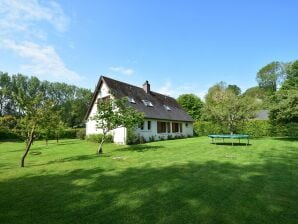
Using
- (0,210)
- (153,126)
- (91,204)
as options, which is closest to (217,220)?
(91,204)

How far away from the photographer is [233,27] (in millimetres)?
16562

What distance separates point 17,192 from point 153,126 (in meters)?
18.7

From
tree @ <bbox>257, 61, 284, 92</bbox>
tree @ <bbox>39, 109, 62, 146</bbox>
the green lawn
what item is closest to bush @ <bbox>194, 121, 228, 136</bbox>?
the green lawn

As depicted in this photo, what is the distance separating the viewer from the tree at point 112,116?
14305mm

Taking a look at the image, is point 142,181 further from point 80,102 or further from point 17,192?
point 80,102

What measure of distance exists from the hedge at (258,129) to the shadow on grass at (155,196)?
61.9 ft

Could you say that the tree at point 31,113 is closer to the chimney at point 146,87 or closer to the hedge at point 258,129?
the chimney at point 146,87

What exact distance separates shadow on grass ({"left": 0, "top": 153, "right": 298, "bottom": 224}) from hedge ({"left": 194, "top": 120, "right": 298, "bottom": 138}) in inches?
743

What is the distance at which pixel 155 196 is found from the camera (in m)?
5.30

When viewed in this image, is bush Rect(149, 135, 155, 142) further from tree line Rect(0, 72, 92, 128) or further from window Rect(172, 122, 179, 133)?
tree line Rect(0, 72, 92, 128)

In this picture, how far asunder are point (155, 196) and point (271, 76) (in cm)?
6275

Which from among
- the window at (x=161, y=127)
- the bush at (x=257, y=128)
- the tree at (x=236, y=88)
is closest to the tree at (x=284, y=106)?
the bush at (x=257, y=128)

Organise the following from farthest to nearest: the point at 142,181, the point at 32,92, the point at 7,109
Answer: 1. the point at 32,92
2. the point at 7,109
3. the point at 142,181

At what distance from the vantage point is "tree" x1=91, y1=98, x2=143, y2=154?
1430 cm
